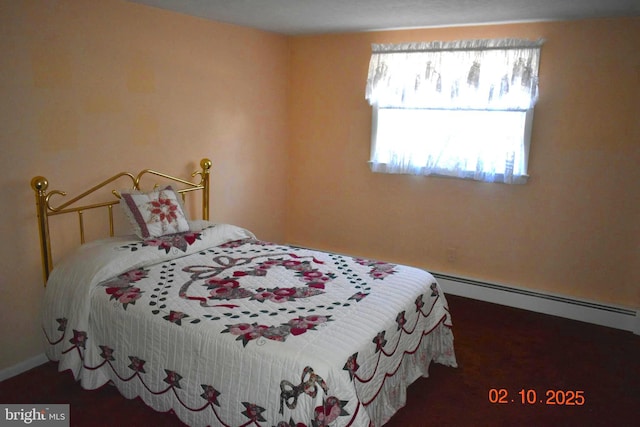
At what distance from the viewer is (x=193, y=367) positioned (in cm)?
208

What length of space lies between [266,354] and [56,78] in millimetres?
2080

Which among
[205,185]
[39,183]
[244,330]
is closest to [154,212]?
[39,183]

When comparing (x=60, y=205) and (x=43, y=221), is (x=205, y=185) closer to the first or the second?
(x=60, y=205)

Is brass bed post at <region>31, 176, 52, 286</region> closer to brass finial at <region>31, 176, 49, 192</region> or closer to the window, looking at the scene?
brass finial at <region>31, 176, 49, 192</region>

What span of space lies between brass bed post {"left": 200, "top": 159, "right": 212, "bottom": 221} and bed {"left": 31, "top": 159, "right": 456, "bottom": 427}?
0.51 meters

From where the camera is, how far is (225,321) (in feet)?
7.04

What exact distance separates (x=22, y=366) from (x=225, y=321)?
1.48 meters

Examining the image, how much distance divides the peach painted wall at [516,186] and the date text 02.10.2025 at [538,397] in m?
1.23

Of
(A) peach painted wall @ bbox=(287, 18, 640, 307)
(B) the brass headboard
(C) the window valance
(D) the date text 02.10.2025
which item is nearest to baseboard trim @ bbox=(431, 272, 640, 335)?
(A) peach painted wall @ bbox=(287, 18, 640, 307)

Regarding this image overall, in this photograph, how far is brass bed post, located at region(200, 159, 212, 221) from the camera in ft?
12.1

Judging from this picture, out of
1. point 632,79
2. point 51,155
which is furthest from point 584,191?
point 51,155

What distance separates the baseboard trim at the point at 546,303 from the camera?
134 inches

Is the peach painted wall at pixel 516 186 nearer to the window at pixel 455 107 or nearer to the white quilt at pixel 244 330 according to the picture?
the window at pixel 455 107

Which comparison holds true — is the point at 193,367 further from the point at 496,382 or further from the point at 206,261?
the point at 496,382
